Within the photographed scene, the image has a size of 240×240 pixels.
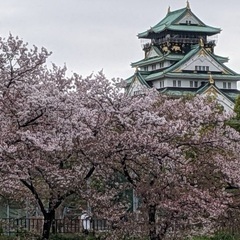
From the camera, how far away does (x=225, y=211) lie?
1271 cm

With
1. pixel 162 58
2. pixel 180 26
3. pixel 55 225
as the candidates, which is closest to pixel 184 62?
pixel 162 58

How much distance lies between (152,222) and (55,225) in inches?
107

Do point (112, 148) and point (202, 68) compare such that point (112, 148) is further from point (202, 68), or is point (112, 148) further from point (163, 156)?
point (202, 68)

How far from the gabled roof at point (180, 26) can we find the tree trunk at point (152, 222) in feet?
130

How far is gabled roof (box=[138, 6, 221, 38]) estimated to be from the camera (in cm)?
5222

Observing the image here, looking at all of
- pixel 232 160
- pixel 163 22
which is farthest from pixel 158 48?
pixel 232 160

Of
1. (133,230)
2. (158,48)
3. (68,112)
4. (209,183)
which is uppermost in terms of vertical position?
(158,48)

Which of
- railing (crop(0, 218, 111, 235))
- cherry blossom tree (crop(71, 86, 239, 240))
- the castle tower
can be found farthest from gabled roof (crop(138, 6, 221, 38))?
cherry blossom tree (crop(71, 86, 239, 240))

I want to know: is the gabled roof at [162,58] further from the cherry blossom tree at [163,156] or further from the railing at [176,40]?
the cherry blossom tree at [163,156]

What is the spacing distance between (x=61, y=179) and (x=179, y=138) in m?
2.16

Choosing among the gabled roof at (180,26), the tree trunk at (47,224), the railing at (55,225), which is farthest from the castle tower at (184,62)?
the tree trunk at (47,224)

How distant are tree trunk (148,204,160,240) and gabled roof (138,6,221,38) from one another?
39.6m

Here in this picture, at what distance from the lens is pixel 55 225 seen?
47.6ft

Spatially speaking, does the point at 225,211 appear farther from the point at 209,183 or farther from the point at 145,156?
the point at 145,156
